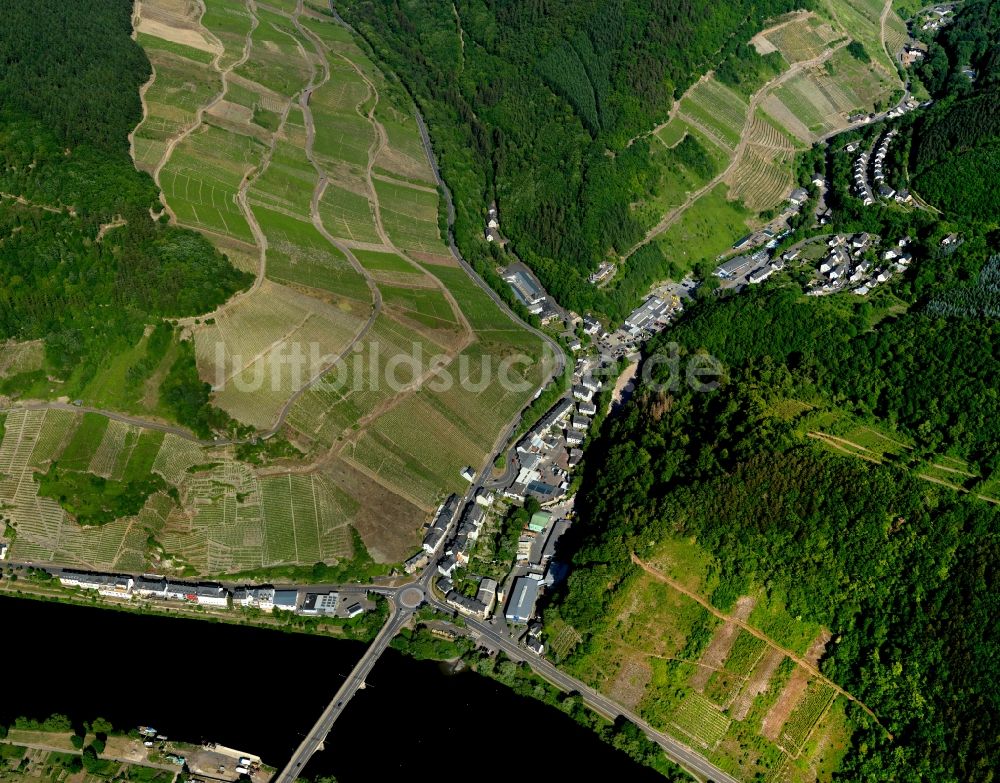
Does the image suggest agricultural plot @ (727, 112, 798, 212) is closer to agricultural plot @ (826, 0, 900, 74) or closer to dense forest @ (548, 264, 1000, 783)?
agricultural plot @ (826, 0, 900, 74)

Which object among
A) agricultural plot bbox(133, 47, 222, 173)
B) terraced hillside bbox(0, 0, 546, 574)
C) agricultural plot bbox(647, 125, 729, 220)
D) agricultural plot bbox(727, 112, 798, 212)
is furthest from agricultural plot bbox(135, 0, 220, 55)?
agricultural plot bbox(727, 112, 798, 212)

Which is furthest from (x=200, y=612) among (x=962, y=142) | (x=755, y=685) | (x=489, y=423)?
(x=962, y=142)

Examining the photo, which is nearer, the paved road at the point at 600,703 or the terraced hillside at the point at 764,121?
the paved road at the point at 600,703

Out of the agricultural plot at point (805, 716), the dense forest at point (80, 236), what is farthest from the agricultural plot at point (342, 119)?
the agricultural plot at point (805, 716)

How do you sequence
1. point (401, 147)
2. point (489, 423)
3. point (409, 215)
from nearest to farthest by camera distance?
point (489, 423)
point (409, 215)
point (401, 147)

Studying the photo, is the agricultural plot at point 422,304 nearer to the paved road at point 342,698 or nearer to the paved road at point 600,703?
the paved road at point 600,703

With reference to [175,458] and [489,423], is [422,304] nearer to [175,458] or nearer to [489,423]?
[489,423]

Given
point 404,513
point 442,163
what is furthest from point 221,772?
point 442,163
